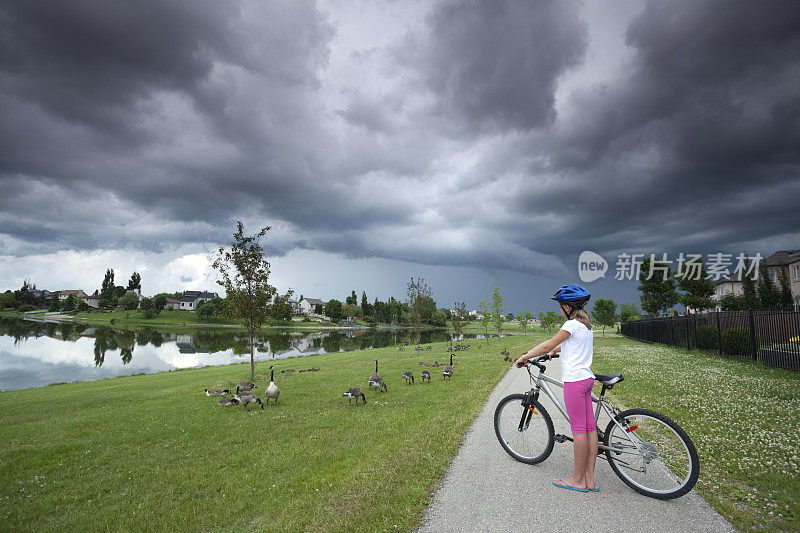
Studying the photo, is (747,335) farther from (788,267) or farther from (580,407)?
(788,267)

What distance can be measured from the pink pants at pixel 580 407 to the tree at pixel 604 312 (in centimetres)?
6216

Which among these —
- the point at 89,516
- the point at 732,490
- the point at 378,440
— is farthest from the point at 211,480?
the point at 732,490

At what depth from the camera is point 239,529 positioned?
4.74 m

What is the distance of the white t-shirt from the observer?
490 centimetres

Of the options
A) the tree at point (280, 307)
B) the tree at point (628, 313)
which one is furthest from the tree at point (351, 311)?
the tree at point (280, 307)

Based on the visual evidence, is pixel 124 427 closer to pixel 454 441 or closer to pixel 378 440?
pixel 378 440

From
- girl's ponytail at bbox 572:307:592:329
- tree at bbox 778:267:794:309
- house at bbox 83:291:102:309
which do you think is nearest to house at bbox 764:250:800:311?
tree at bbox 778:267:794:309

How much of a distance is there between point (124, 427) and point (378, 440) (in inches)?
314

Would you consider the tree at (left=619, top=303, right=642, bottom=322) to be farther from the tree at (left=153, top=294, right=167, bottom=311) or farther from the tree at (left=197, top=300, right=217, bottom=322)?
the tree at (left=153, top=294, right=167, bottom=311)

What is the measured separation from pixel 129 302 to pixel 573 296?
522ft

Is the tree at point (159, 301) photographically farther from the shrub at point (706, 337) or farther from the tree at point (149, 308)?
the shrub at point (706, 337)

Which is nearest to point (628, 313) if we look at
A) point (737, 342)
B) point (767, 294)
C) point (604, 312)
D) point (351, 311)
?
point (604, 312)

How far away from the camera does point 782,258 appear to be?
5075 centimetres

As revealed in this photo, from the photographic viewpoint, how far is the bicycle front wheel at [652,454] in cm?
455
